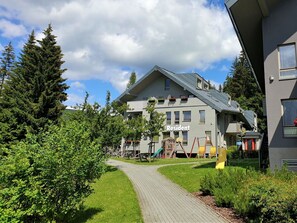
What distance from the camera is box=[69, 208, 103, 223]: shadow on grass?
28.7 feet

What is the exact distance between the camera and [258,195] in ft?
23.4

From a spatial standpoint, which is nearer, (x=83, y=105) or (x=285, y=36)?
(x=285, y=36)

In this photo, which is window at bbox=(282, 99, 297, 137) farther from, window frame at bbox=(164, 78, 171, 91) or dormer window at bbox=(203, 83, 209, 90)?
dormer window at bbox=(203, 83, 209, 90)

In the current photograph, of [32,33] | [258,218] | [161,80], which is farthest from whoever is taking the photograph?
[161,80]

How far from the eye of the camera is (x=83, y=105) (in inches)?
818

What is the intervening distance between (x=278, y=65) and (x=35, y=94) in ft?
74.4

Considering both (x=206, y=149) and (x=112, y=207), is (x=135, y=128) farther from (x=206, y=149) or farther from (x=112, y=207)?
(x=112, y=207)

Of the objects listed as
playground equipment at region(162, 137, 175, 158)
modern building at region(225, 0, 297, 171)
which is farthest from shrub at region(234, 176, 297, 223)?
playground equipment at region(162, 137, 175, 158)

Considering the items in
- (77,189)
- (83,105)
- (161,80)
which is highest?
(161,80)

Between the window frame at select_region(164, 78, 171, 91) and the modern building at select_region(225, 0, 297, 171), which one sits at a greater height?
the window frame at select_region(164, 78, 171, 91)

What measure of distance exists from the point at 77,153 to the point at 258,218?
17.8 feet

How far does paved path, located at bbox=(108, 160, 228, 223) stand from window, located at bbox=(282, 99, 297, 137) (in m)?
7.17

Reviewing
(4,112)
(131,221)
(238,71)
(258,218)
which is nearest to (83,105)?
(4,112)

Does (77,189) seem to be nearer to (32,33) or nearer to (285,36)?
(285,36)
